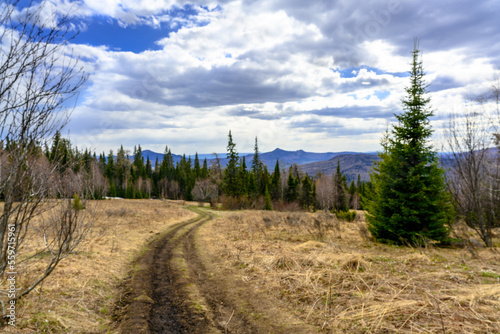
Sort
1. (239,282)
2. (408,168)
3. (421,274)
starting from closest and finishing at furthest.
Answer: (421,274) → (239,282) → (408,168)

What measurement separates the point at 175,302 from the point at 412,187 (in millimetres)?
12734

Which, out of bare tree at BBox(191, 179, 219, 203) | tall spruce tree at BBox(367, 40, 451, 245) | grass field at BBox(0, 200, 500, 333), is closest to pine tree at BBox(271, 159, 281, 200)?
bare tree at BBox(191, 179, 219, 203)

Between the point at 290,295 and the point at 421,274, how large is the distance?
3.66 meters

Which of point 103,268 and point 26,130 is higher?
point 26,130

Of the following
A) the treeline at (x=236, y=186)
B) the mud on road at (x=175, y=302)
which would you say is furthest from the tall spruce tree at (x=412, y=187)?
the treeline at (x=236, y=186)

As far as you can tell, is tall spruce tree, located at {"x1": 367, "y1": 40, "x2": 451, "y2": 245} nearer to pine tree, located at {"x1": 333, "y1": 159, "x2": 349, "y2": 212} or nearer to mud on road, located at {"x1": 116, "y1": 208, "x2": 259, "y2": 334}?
mud on road, located at {"x1": 116, "y1": 208, "x2": 259, "y2": 334}

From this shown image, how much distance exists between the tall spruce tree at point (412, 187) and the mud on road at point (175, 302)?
10.2m

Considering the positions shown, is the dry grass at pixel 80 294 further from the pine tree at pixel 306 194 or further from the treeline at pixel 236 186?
the pine tree at pixel 306 194

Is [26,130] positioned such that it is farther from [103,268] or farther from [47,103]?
[103,268]

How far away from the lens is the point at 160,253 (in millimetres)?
12297

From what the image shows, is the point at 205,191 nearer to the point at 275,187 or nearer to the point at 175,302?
the point at 275,187

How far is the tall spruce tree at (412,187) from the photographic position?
13.6 metres

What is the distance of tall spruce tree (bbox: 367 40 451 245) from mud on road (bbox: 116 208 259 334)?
33.5 feet

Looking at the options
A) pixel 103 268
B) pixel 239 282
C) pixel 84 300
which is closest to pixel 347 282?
pixel 239 282
